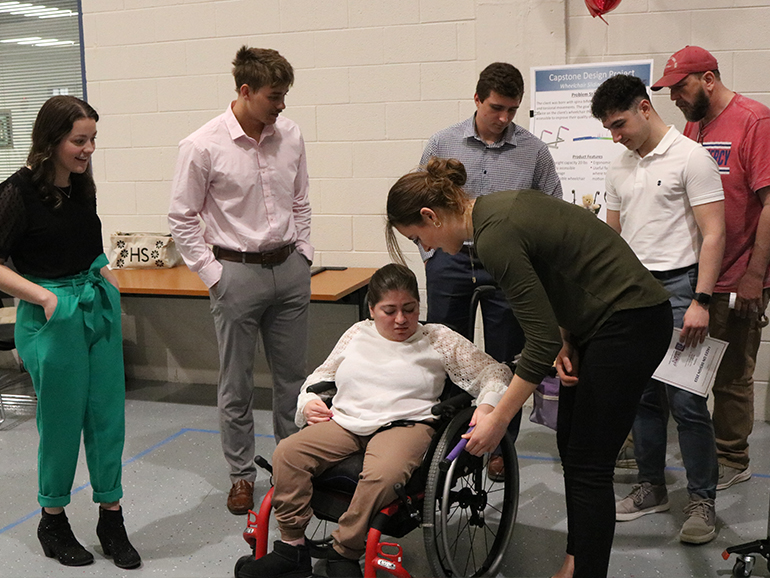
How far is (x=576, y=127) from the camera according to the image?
3.55m

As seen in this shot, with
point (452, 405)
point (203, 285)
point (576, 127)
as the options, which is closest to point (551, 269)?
point (452, 405)

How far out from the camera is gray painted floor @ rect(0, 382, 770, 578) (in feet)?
7.76

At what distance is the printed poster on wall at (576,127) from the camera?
350 cm

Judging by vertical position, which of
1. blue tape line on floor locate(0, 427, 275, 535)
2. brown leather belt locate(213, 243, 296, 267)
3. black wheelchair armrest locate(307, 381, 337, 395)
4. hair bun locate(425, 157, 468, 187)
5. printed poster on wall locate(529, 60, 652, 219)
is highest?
Answer: printed poster on wall locate(529, 60, 652, 219)

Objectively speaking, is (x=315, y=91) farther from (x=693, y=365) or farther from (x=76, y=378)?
(x=693, y=365)

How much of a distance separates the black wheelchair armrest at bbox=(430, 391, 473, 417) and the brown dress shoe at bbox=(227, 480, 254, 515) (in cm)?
95

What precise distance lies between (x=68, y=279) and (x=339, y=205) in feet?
6.52

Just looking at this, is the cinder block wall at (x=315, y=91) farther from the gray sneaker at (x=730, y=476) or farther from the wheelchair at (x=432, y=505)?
the wheelchair at (x=432, y=505)

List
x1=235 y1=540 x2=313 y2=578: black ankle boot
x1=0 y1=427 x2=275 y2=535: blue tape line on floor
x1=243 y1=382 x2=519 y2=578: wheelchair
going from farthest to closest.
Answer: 1. x1=0 y1=427 x2=275 y2=535: blue tape line on floor
2. x1=235 y1=540 x2=313 y2=578: black ankle boot
3. x1=243 y1=382 x2=519 y2=578: wheelchair

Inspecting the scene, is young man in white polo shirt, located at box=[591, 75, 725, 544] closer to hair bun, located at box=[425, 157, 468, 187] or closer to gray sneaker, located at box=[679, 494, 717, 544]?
gray sneaker, located at box=[679, 494, 717, 544]

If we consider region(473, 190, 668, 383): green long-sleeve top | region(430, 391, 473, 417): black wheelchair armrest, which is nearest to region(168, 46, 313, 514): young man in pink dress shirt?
region(430, 391, 473, 417): black wheelchair armrest

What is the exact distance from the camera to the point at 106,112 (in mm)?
4371

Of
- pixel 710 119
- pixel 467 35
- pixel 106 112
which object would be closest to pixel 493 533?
pixel 710 119

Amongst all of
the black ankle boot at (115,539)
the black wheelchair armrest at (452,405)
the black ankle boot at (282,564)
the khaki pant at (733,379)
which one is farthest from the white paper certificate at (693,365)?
the black ankle boot at (115,539)
